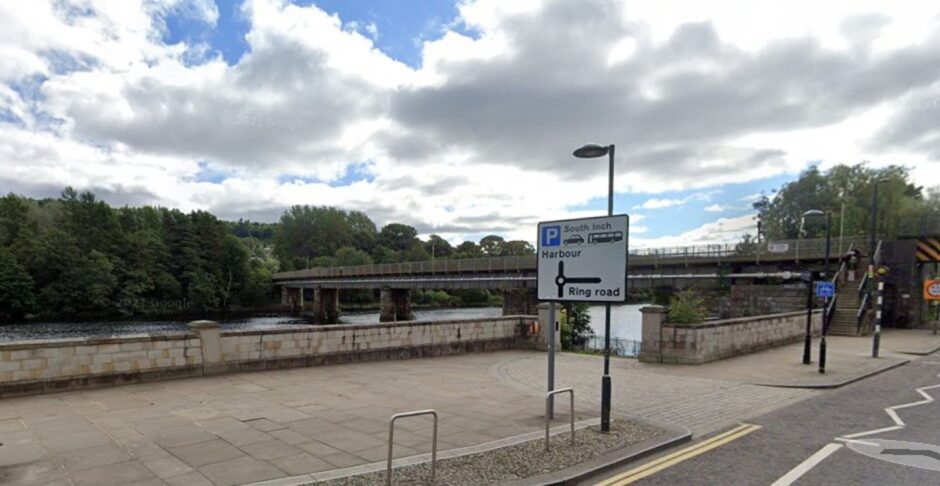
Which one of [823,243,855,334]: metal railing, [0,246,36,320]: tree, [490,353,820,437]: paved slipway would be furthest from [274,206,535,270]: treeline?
[490,353,820,437]: paved slipway

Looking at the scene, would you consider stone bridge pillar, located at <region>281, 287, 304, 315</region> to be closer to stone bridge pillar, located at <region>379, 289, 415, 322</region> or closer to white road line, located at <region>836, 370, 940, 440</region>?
stone bridge pillar, located at <region>379, 289, 415, 322</region>

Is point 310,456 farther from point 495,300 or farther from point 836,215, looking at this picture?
point 495,300

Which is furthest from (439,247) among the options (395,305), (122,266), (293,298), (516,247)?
(122,266)

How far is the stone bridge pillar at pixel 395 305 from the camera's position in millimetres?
74062

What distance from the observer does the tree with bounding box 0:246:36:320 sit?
59812mm

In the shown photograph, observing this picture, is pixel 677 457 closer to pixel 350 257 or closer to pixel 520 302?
pixel 520 302

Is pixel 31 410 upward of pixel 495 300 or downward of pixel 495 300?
upward

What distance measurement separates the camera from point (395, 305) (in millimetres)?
75000

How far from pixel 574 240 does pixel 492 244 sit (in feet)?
464

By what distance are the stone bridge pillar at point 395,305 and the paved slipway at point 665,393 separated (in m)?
60.7

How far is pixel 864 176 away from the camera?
7944 cm

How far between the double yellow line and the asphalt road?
9 cm

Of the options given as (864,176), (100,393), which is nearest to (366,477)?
(100,393)

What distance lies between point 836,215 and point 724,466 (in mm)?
87440
